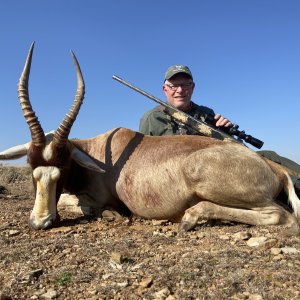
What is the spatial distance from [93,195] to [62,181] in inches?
32.1

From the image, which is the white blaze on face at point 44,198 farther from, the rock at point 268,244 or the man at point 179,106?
the man at point 179,106

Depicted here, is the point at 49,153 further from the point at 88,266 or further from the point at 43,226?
the point at 88,266

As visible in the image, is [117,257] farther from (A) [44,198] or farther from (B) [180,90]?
(B) [180,90]

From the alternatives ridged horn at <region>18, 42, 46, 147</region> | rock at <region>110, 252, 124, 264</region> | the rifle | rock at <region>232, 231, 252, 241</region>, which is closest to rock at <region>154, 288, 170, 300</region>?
rock at <region>110, 252, 124, 264</region>

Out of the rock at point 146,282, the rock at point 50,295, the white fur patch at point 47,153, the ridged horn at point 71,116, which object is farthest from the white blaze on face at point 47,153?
the rock at point 146,282

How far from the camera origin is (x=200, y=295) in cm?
284

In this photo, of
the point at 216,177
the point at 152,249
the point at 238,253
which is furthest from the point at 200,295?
the point at 216,177

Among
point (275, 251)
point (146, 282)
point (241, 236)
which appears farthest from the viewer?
point (241, 236)

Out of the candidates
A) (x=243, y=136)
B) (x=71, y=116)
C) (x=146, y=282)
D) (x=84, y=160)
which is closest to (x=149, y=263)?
(x=146, y=282)

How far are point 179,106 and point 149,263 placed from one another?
5096 millimetres

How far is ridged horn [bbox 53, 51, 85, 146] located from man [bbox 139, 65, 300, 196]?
90.7 inches

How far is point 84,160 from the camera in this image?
5910 mm

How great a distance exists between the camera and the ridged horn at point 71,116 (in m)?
5.48

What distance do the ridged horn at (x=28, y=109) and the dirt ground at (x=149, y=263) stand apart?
3.81 feet
